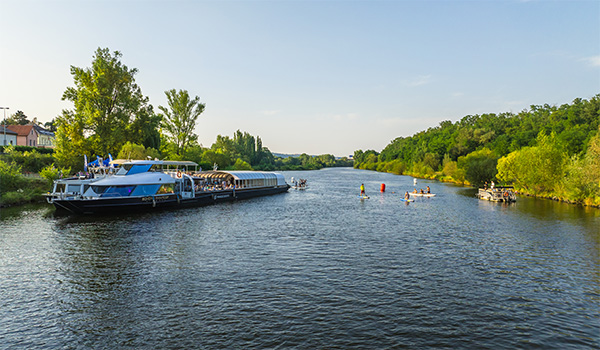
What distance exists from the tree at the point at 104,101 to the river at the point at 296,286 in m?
39.4

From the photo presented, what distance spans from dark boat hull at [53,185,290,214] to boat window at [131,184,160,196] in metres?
1.18

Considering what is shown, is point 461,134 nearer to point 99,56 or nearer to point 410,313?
point 99,56

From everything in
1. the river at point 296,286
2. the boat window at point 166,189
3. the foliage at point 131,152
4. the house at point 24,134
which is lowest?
the river at point 296,286

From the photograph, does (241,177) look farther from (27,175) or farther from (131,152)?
(27,175)

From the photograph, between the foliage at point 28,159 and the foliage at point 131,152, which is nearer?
the foliage at point 28,159

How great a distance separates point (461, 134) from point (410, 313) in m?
203

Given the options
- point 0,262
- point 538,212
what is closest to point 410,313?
point 0,262

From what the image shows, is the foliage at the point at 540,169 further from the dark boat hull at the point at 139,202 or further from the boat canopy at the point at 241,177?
the dark boat hull at the point at 139,202

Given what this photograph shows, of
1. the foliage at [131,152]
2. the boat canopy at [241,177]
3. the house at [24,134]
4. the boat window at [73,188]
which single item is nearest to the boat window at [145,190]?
the boat window at [73,188]

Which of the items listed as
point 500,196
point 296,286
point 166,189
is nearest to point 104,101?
point 166,189

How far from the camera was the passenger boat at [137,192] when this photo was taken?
49.2 m

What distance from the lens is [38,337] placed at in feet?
53.9

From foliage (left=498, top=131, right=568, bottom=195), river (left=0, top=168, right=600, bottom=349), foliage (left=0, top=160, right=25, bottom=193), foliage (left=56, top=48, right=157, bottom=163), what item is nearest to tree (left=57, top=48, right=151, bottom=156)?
foliage (left=56, top=48, right=157, bottom=163)

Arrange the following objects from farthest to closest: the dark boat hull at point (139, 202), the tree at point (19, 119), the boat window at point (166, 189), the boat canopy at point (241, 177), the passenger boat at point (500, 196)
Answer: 1. the tree at point (19, 119)
2. the boat canopy at point (241, 177)
3. the passenger boat at point (500, 196)
4. the boat window at point (166, 189)
5. the dark boat hull at point (139, 202)
